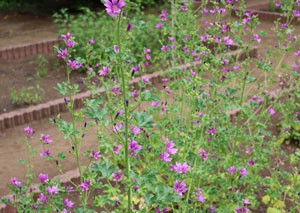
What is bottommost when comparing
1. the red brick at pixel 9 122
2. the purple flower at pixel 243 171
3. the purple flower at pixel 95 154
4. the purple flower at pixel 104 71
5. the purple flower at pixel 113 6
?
the red brick at pixel 9 122

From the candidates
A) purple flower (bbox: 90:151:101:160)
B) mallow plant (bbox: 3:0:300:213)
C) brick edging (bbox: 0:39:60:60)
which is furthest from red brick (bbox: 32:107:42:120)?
purple flower (bbox: 90:151:101:160)

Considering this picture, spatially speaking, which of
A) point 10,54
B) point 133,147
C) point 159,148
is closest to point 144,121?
point 133,147

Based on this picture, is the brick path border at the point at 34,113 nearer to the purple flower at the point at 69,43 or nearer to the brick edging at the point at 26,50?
the brick edging at the point at 26,50

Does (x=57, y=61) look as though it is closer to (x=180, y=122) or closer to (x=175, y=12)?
(x=175, y=12)

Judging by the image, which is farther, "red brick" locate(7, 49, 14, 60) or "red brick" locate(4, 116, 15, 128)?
"red brick" locate(7, 49, 14, 60)

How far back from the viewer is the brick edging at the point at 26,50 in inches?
300

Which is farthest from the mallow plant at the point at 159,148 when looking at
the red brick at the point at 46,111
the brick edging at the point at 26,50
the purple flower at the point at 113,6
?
the brick edging at the point at 26,50

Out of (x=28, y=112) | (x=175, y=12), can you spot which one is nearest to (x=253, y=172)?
(x=175, y=12)

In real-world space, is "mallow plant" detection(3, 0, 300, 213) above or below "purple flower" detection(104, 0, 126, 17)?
below

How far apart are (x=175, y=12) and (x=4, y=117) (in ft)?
7.58

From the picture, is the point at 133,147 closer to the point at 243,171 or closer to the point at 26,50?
the point at 243,171

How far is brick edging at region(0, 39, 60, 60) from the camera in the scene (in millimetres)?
7621

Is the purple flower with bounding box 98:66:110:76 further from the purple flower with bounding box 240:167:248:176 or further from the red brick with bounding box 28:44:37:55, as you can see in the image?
the red brick with bounding box 28:44:37:55

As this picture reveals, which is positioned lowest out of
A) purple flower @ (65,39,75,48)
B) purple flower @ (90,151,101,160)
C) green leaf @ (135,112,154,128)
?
purple flower @ (90,151,101,160)
